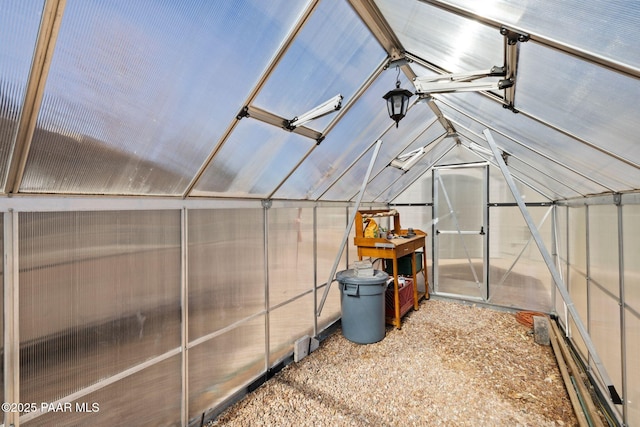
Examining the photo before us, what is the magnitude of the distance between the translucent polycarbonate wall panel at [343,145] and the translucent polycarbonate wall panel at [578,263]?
2.44 metres

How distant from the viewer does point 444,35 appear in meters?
1.64

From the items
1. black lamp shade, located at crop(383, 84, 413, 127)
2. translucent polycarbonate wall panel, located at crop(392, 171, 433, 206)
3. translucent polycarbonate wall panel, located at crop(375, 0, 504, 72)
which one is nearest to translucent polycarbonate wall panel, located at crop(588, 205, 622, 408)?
translucent polycarbonate wall panel, located at crop(375, 0, 504, 72)

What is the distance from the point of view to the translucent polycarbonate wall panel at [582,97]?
3.78 feet

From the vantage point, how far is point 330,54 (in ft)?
6.30

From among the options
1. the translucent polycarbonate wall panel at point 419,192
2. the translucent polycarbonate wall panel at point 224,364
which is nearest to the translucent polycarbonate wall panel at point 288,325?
the translucent polycarbonate wall panel at point 224,364

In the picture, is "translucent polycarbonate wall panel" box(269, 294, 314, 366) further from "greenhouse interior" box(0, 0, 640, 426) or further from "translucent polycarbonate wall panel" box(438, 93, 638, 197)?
"translucent polycarbonate wall panel" box(438, 93, 638, 197)

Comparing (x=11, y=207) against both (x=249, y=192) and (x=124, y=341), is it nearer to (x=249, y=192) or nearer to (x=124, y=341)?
(x=124, y=341)

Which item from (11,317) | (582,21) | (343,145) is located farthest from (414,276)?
(11,317)


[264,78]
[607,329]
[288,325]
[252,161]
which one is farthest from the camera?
[288,325]

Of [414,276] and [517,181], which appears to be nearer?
[414,276]

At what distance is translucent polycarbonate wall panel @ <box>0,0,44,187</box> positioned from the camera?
3.21 feet

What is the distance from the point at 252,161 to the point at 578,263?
3835mm

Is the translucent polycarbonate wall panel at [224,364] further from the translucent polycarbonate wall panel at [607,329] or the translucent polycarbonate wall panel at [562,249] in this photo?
the translucent polycarbonate wall panel at [562,249]

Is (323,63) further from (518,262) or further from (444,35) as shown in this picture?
(518,262)
